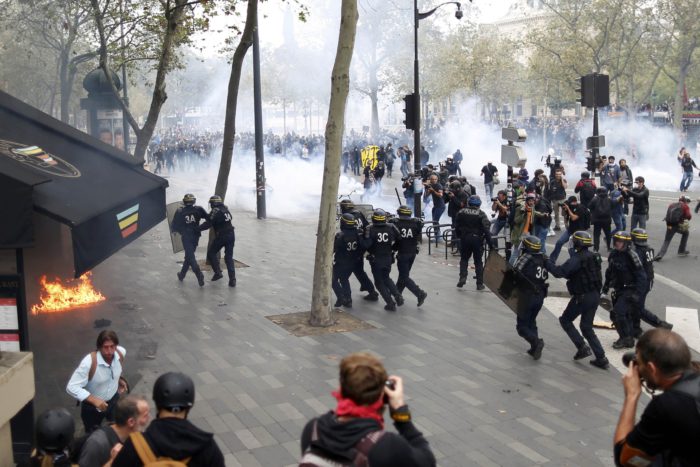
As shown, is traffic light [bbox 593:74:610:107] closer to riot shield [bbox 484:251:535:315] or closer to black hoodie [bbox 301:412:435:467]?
riot shield [bbox 484:251:535:315]

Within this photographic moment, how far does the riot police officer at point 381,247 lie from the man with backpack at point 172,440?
25.3ft

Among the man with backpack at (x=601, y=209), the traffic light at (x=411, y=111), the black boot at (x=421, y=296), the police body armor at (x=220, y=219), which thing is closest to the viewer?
the black boot at (x=421, y=296)

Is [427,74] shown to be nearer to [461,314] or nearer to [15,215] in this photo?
[461,314]

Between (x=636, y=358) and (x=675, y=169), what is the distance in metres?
34.8

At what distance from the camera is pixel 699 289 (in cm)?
1302

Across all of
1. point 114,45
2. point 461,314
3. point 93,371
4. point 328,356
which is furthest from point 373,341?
point 114,45

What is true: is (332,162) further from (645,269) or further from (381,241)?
(645,269)

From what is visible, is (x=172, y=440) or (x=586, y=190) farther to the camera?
(x=586, y=190)

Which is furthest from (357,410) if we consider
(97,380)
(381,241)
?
(381,241)

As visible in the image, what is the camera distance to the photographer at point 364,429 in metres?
3.01

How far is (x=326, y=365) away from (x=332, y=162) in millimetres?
2804

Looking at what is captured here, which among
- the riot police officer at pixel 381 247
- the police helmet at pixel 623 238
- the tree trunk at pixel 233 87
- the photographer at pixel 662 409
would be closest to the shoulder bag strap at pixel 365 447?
the photographer at pixel 662 409

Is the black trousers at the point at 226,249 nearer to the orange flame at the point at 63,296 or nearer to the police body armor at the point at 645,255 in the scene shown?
the orange flame at the point at 63,296

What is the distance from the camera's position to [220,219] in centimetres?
1293
